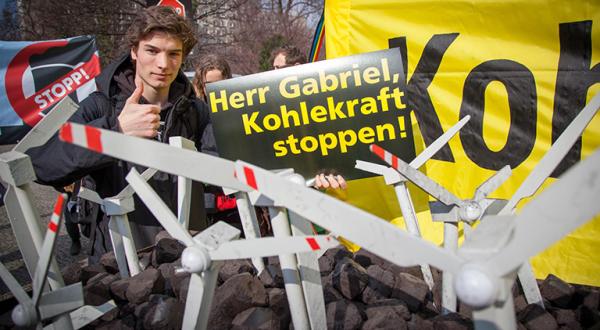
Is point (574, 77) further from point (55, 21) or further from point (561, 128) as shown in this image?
point (55, 21)

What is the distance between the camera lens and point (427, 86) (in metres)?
2.39

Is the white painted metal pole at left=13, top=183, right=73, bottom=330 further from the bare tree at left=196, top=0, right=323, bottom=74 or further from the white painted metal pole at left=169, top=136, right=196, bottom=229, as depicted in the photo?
the bare tree at left=196, top=0, right=323, bottom=74

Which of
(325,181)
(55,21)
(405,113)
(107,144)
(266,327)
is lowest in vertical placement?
(266,327)

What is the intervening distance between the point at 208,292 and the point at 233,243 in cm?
12

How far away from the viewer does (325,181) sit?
5.93 ft

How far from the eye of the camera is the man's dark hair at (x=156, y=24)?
1744 millimetres

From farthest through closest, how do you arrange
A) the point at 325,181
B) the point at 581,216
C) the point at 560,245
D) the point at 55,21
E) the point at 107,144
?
the point at 55,21, the point at 560,245, the point at 325,181, the point at 107,144, the point at 581,216

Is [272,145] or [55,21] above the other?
[55,21]

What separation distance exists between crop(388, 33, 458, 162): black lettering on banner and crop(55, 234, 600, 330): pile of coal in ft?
3.23

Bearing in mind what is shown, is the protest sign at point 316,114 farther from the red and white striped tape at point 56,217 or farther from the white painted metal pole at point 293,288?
the red and white striped tape at point 56,217

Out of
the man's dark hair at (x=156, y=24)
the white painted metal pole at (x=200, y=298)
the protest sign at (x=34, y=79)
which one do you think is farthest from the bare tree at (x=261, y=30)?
the white painted metal pole at (x=200, y=298)

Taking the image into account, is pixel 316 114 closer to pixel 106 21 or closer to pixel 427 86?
pixel 427 86

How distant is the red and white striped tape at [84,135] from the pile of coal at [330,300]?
615 millimetres

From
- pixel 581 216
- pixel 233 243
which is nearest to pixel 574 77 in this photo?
pixel 581 216
